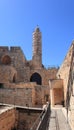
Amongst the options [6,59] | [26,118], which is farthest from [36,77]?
[26,118]

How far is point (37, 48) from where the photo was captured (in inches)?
1271

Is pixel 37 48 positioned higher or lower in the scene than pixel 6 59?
higher

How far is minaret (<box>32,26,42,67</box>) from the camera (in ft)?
104

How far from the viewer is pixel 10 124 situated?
1348cm

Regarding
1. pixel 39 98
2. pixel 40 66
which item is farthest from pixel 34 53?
pixel 39 98

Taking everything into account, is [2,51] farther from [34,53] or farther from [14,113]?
[14,113]

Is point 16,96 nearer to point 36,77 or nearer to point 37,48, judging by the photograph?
point 36,77

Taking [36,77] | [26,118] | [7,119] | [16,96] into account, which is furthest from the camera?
[36,77]

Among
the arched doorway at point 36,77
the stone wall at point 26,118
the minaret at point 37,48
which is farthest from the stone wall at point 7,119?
the minaret at point 37,48

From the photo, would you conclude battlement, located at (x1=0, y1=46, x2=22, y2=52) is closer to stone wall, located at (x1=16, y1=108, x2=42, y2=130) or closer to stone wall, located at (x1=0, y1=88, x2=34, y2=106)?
stone wall, located at (x1=0, y1=88, x2=34, y2=106)

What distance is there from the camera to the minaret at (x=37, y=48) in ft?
104

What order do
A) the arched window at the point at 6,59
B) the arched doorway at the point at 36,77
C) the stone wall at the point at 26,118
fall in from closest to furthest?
the stone wall at the point at 26,118
the arched doorway at the point at 36,77
the arched window at the point at 6,59

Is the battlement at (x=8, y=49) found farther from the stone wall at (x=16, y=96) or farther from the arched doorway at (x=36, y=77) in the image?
the stone wall at (x=16, y=96)

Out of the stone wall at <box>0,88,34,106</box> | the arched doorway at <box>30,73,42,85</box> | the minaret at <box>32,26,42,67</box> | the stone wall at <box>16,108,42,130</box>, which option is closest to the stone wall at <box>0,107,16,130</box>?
the stone wall at <box>16,108,42,130</box>
